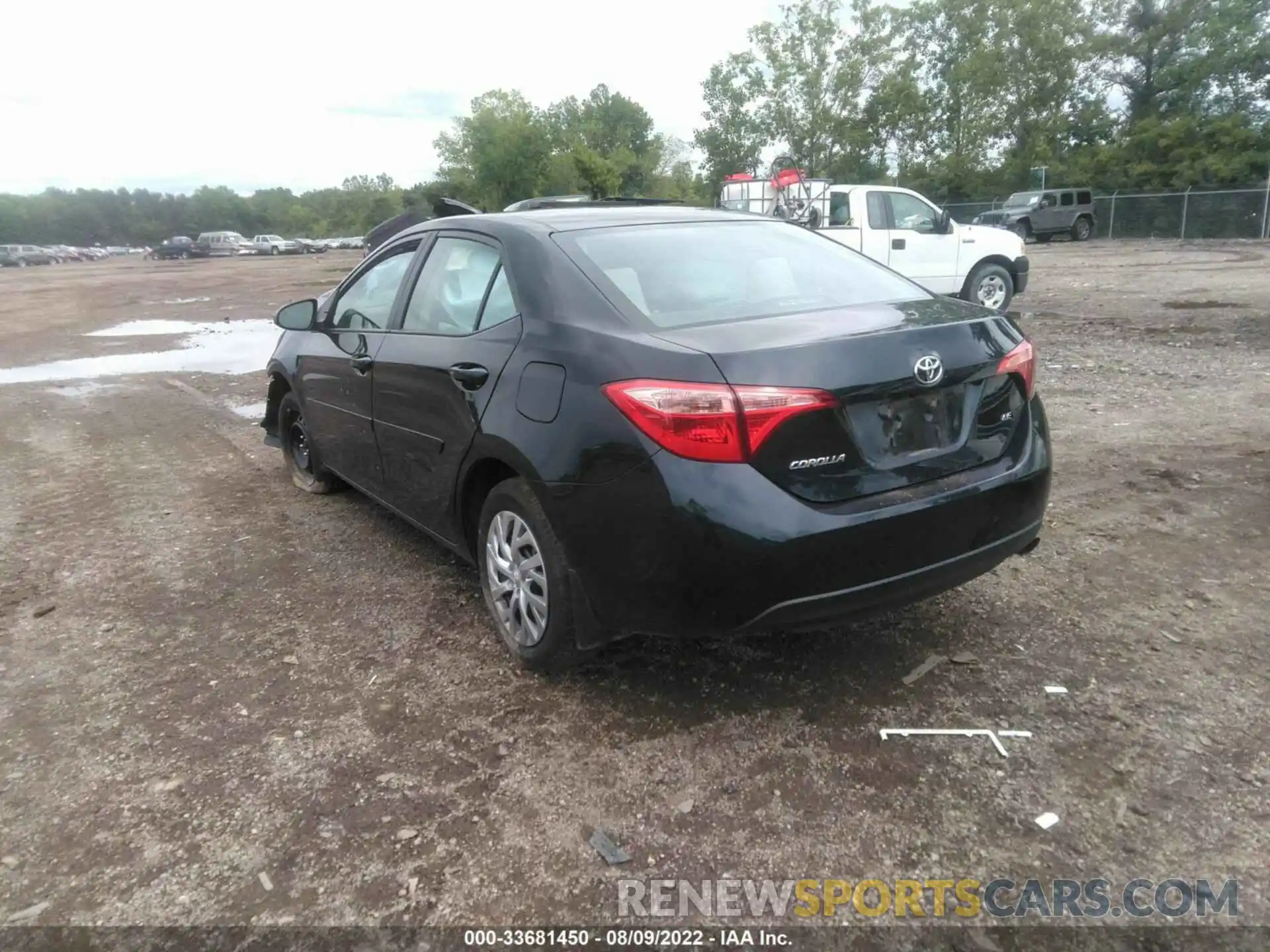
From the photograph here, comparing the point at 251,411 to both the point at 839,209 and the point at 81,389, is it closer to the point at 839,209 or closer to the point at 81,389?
the point at 81,389

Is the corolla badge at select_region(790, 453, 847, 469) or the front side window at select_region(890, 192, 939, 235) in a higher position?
the front side window at select_region(890, 192, 939, 235)

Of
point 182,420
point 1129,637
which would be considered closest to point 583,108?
point 182,420

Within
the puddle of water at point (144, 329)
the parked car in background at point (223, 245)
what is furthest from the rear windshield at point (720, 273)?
the parked car in background at point (223, 245)

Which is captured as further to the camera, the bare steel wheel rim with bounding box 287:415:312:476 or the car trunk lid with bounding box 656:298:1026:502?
the bare steel wheel rim with bounding box 287:415:312:476

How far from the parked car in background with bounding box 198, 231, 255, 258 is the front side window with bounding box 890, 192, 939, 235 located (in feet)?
208

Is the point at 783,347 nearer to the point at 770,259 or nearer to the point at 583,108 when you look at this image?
the point at 770,259

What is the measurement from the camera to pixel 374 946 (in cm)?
219

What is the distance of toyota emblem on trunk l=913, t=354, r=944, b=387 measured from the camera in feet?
9.19

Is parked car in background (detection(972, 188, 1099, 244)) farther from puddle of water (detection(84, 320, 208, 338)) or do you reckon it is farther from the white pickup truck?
puddle of water (detection(84, 320, 208, 338))

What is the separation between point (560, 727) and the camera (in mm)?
3066

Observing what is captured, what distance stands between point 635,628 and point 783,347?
978mm

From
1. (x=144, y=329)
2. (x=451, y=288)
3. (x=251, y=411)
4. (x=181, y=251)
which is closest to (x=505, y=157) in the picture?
(x=181, y=251)

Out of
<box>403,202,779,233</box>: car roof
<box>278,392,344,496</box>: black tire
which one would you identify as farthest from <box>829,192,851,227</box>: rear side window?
<box>278,392,344,496</box>: black tire

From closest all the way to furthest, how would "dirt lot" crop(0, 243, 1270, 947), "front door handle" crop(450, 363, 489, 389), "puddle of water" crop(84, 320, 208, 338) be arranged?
"dirt lot" crop(0, 243, 1270, 947) < "front door handle" crop(450, 363, 489, 389) < "puddle of water" crop(84, 320, 208, 338)
